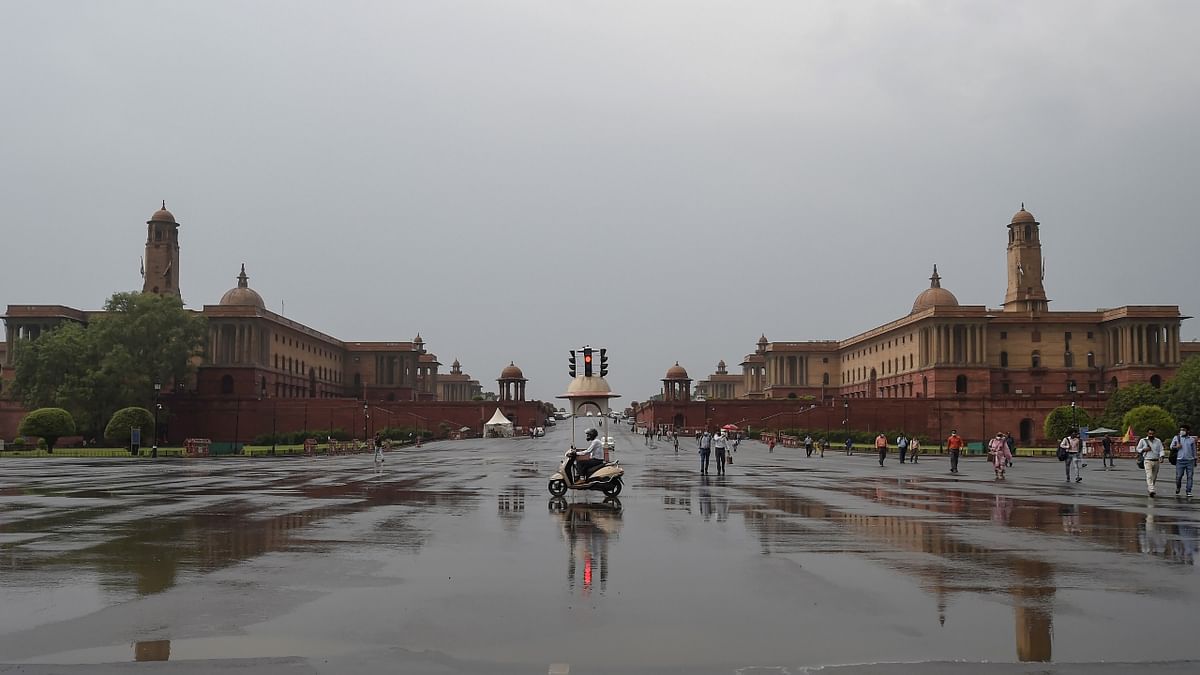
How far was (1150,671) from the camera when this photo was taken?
694 centimetres

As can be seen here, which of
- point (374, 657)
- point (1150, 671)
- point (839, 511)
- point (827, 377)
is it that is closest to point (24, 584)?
point (374, 657)

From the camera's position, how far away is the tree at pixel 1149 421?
5759 cm

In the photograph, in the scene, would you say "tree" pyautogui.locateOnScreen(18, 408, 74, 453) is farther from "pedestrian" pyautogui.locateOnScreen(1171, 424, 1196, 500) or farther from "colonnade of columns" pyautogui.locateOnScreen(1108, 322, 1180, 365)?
"colonnade of columns" pyautogui.locateOnScreen(1108, 322, 1180, 365)

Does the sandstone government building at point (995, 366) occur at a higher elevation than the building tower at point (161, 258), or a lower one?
lower

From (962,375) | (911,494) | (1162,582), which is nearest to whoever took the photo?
(1162,582)

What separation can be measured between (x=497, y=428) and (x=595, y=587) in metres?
87.3

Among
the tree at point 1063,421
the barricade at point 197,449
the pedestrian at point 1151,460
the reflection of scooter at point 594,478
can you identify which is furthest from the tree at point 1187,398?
the barricade at point 197,449

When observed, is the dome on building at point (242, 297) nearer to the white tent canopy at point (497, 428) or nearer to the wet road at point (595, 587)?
the white tent canopy at point (497, 428)

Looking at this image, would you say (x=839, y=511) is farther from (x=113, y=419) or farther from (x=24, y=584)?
(x=113, y=419)

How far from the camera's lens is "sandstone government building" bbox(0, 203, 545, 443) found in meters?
86.6

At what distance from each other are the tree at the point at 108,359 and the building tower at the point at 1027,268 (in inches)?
3314

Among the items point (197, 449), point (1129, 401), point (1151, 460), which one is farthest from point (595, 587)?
point (1129, 401)

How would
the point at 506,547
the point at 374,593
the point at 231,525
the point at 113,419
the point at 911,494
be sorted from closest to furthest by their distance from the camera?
the point at 374,593 → the point at 506,547 → the point at 231,525 → the point at 911,494 → the point at 113,419

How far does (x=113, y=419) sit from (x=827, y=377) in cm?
9748
